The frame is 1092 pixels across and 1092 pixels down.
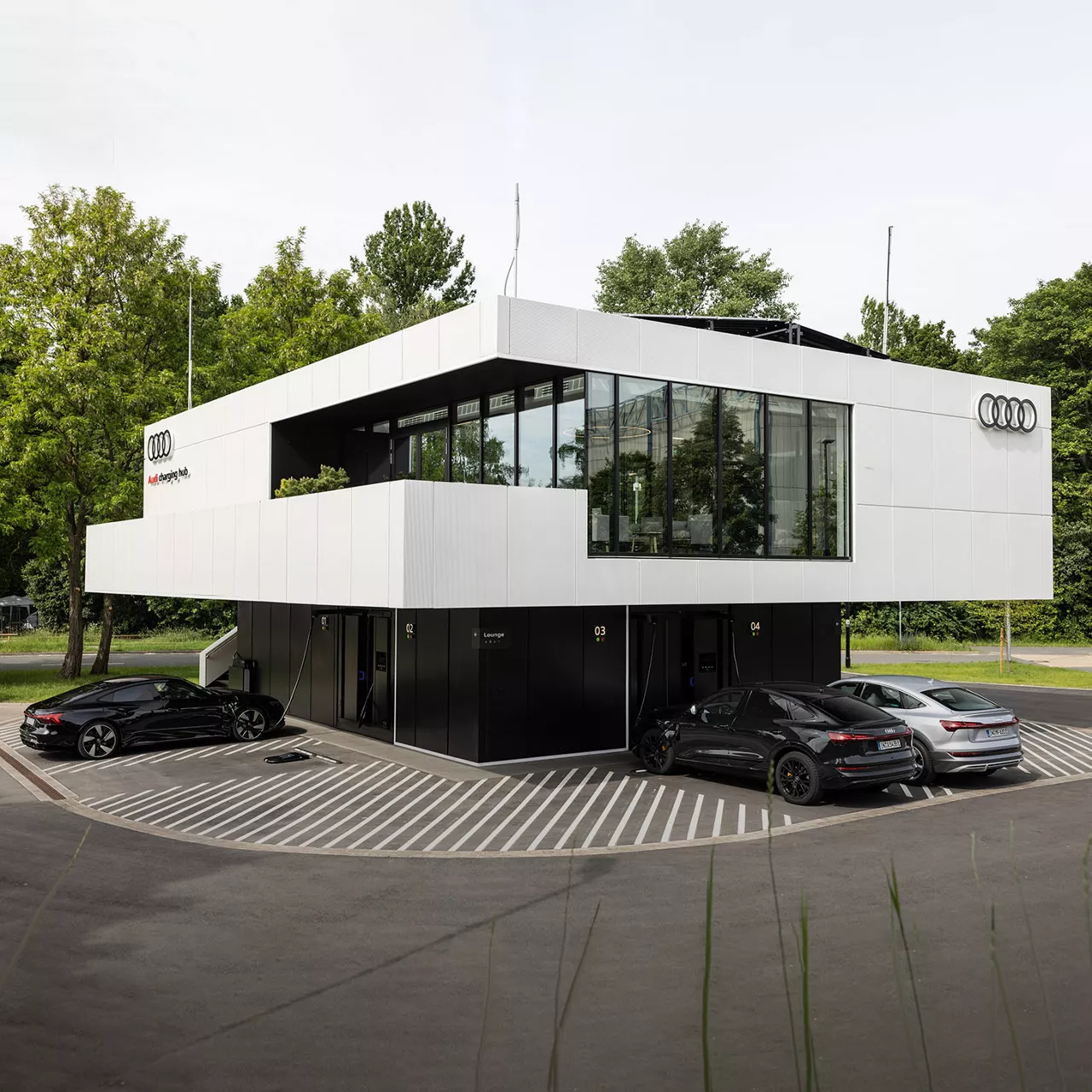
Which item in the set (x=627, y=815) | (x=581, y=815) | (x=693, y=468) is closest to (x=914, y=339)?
(x=693, y=468)

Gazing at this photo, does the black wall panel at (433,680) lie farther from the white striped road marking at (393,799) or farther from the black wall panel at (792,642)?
the black wall panel at (792,642)

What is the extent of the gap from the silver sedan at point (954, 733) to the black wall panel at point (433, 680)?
751cm

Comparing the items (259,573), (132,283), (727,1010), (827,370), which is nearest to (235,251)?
(132,283)

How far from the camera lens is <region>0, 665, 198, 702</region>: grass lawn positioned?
28531 mm

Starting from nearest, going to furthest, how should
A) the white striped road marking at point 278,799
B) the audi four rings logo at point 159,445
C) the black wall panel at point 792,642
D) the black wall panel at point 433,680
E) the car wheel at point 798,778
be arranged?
the white striped road marking at point 278,799
the car wheel at point 798,778
the black wall panel at point 433,680
the black wall panel at point 792,642
the audi four rings logo at point 159,445

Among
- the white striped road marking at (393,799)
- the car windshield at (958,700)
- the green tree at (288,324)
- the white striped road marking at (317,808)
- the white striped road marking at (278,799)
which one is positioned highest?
the green tree at (288,324)

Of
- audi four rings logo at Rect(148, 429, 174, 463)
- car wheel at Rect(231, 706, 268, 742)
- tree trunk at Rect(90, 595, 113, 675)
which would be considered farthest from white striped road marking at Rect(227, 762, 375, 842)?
tree trunk at Rect(90, 595, 113, 675)

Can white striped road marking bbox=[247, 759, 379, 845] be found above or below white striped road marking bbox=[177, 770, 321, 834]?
above

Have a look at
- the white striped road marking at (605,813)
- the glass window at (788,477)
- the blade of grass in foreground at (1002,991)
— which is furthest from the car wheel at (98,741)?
the blade of grass in foreground at (1002,991)

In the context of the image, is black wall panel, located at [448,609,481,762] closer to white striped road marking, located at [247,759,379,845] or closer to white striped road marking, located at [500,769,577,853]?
white striped road marking, located at [247,759,379,845]

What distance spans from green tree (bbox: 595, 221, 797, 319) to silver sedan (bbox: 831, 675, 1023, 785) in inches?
1565

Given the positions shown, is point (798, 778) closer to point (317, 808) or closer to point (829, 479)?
point (317, 808)

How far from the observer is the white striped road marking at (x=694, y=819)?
12211mm

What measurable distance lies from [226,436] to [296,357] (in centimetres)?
1185
